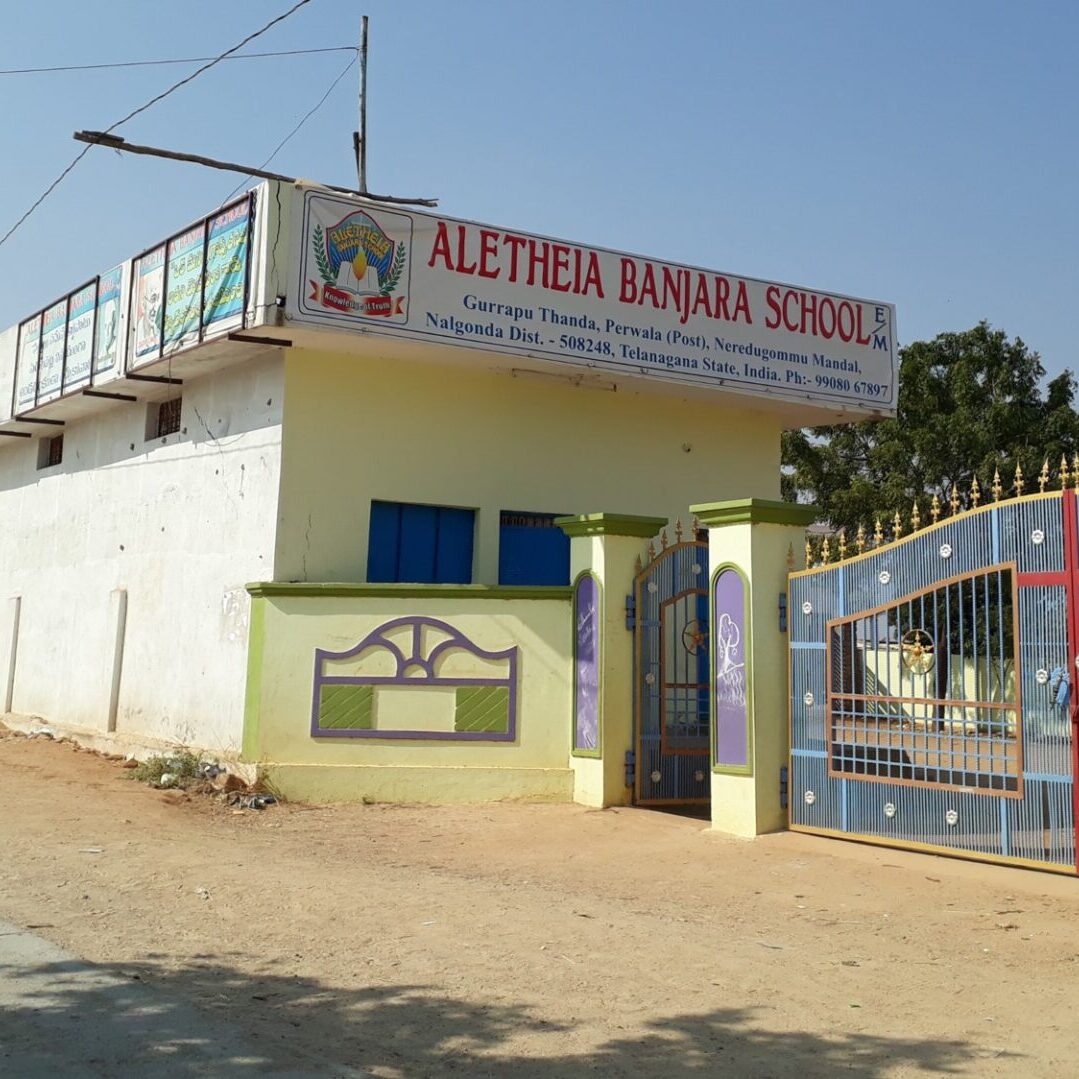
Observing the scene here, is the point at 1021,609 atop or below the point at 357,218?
below

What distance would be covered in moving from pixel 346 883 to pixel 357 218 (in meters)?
6.66

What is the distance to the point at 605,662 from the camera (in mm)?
10320

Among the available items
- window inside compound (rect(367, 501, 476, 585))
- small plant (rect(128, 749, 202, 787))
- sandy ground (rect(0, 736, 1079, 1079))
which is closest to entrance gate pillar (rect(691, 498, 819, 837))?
sandy ground (rect(0, 736, 1079, 1079))

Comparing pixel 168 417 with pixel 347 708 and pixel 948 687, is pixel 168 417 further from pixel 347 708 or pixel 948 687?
pixel 948 687

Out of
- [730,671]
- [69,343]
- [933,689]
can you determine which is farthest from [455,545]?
[933,689]

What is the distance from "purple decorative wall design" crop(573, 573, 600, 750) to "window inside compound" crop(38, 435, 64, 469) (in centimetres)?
1039

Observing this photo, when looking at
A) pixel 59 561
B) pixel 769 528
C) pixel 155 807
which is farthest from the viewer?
pixel 59 561

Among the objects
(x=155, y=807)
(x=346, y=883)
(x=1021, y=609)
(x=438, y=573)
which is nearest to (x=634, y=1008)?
(x=346, y=883)

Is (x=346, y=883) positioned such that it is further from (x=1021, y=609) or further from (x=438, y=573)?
(x=438, y=573)

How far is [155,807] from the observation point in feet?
34.2

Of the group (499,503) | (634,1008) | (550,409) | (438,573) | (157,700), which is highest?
(550,409)

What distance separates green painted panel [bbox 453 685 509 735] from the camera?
426 inches

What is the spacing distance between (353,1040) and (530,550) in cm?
913

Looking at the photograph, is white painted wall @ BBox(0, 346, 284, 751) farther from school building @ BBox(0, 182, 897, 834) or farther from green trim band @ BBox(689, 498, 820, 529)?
green trim band @ BBox(689, 498, 820, 529)
